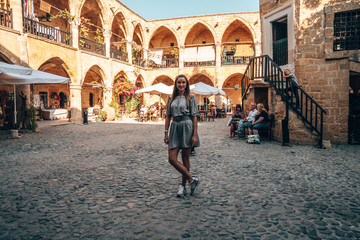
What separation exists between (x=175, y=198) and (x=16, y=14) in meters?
11.9

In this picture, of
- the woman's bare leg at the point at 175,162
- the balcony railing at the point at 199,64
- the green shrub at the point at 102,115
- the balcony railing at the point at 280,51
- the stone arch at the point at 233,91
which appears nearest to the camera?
the woman's bare leg at the point at 175,162

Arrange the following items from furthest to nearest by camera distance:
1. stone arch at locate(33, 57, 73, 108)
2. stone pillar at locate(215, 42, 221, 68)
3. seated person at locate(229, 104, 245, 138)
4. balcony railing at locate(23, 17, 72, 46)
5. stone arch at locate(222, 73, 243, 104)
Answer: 1. stone arch at locate(222, 73, 243, 104)
2. stone pillar at locate(215, 42, 221, 68)
3. stone arch at locate(33, 57, 73, 108)
4. balcony railing at locate(23, 17, 72, 46)
5. seated person at locate(229, 104, 245, 138)

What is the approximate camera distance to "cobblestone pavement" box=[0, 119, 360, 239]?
231 centimetres

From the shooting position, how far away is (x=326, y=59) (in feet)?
24.4

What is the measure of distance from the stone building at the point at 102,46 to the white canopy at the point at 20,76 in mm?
3177

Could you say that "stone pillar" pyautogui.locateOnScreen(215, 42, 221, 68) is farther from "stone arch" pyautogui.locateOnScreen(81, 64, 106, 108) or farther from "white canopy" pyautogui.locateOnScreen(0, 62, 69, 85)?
"white canopy" pyautogui.locateOnScreen(0, 62, 69, 85)

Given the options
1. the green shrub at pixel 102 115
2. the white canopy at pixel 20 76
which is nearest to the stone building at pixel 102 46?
the green shrub at pixel 102 115

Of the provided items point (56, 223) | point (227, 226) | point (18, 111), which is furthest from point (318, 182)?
point (18, 111)

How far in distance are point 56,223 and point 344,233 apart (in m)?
2.69

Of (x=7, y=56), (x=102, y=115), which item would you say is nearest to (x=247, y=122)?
(x=7, y=56)

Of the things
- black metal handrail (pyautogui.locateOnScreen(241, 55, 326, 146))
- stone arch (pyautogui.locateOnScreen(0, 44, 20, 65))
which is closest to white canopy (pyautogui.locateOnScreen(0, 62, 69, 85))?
stone arch (pyautogui.locateOnScreen(0, 44, 20, 65))

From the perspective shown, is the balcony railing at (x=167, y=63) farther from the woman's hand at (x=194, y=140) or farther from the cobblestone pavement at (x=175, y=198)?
the woman's hand at (x=194, y=140)

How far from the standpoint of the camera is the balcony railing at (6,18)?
1053cm

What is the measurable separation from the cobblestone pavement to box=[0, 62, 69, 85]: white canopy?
300cm
